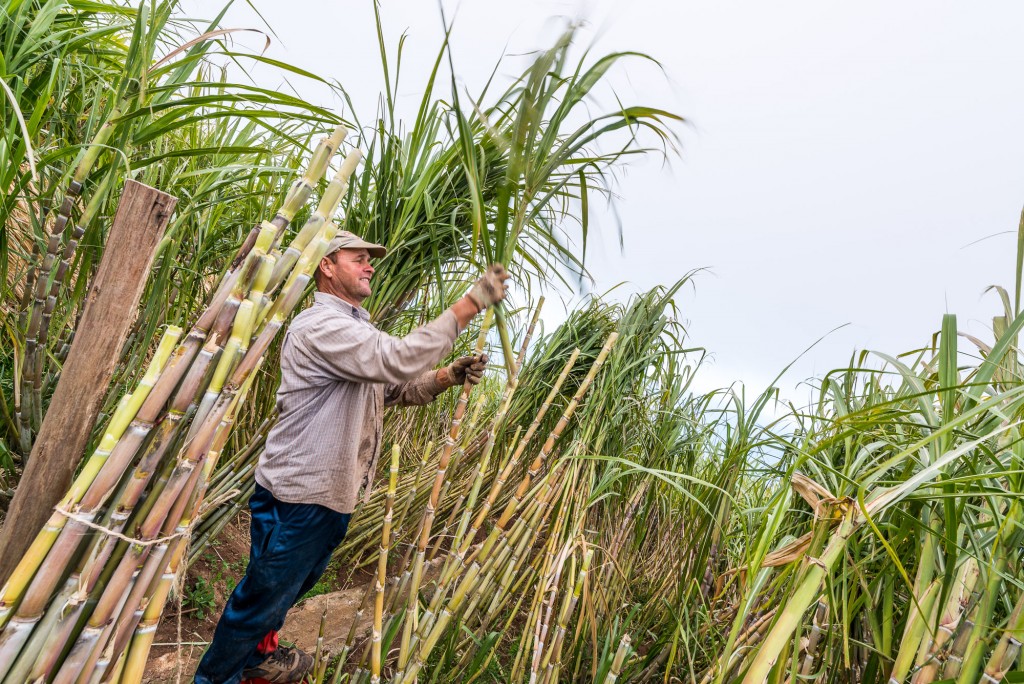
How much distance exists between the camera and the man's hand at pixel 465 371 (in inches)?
70.8

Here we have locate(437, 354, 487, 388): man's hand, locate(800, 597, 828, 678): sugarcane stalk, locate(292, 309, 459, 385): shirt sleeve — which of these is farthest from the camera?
locate(437, 354, 487, 388): man's hand

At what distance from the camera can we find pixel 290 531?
1.87m

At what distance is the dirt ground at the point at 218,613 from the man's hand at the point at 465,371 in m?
1.01

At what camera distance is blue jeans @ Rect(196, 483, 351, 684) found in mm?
1863

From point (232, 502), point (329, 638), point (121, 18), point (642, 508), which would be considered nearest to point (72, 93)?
point (121, 18)

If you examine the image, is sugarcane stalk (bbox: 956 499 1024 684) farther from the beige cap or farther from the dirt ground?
the dirt ground

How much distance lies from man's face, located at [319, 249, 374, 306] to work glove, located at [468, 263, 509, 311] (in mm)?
586

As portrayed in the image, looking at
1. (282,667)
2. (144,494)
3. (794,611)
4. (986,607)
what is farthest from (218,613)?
(986,607)

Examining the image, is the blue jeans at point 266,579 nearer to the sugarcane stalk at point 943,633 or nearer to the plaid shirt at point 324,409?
the plaid shirt at point 324,409

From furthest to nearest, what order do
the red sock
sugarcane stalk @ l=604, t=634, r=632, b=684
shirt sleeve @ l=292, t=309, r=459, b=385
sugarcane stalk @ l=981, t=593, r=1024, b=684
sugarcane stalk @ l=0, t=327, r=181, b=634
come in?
the red sock
shirt sleeve @ l=292, t=309, r=459, b=385
sugarcane stalk @ l=604, t=634, r=632, b=684
sugarcane stalk @ l=981, t=593, r=1024, b=684
sugarcane stalk @ l=0, t=327, r=181, b=634

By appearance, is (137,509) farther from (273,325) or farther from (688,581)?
(688,581)

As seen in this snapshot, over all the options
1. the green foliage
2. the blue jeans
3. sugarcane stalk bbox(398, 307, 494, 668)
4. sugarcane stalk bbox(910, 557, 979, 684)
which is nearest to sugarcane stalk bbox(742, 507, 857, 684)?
sugarcane stalk bbox(910, 557, 979, 684)

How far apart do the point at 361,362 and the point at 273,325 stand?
73 cm

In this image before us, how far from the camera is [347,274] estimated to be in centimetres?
197
